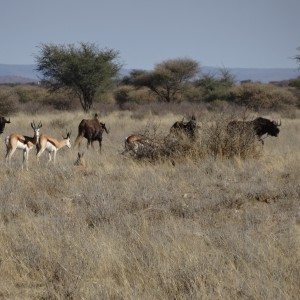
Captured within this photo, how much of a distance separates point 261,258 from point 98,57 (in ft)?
104

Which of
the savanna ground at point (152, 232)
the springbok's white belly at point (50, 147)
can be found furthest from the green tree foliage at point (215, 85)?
the savanna ground at point (152, 232)

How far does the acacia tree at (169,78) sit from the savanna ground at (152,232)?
112 feet

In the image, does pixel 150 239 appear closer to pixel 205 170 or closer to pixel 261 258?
pixel 261 258

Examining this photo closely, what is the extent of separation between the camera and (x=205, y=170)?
31.3 ft

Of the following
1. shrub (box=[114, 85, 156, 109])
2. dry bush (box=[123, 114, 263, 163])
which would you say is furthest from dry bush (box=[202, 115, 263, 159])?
shrub (box=[114, 85, 156, 109])

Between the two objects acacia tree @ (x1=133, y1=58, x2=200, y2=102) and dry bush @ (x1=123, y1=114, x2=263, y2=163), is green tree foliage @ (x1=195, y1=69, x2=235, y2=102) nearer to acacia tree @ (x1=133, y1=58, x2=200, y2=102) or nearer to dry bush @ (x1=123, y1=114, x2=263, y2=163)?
acacia tree @ (x1=133, y1=58, x2=200, y2=102)

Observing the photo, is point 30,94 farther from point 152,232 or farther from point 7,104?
point 152,232

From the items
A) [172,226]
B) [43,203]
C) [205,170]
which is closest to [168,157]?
[205,170]

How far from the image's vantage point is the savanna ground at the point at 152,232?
14.3ft

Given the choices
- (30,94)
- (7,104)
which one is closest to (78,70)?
(7,104)

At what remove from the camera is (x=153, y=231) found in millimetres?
5703

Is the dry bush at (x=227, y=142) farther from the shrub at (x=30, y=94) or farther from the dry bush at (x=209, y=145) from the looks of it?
the shrub at (x=30, y=94)

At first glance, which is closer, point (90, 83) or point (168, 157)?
point (168, 157)

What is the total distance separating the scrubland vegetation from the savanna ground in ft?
0.04
